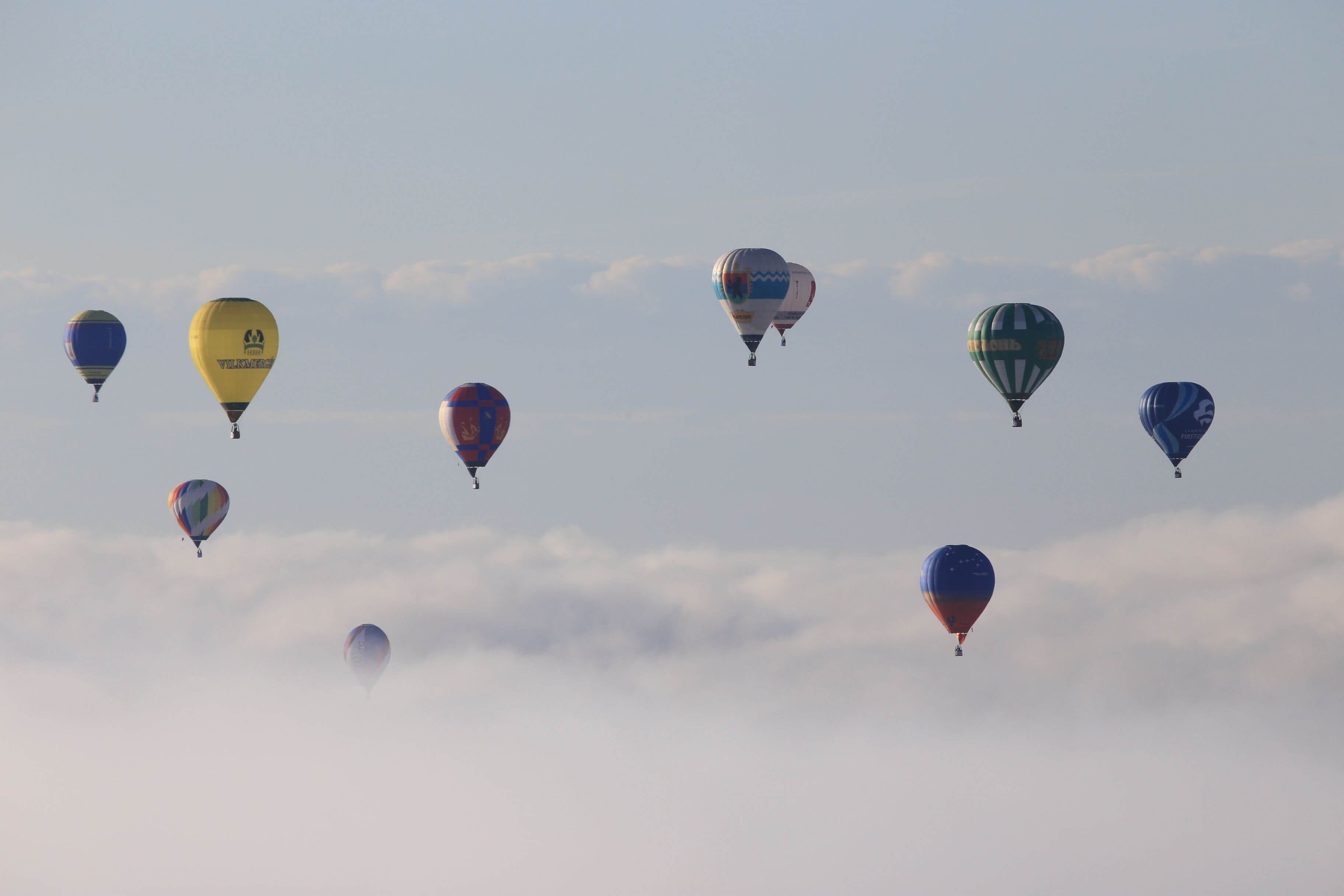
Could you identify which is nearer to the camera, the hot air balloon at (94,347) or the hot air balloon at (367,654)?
the hot air balloon at (94,347)

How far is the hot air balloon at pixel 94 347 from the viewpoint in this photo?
9375 cm

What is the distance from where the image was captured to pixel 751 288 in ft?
274

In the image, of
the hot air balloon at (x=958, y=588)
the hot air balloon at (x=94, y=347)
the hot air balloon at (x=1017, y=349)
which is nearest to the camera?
the hot air balloon at (x=1017, y=349)

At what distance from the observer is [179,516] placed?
10006 centimetres

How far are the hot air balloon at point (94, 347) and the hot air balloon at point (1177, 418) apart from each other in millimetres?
45551

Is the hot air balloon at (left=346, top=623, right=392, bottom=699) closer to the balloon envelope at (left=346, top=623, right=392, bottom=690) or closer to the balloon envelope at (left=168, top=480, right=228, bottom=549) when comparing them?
the balloon envelope at (left=346, top=623, right=392, bottom=690)

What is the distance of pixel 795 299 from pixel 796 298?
0.07 meters

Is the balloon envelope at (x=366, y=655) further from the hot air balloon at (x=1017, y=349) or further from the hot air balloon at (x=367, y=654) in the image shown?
the hot air balloon at (x=1017, y=349)

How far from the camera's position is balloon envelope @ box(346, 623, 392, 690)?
116875 millimetres

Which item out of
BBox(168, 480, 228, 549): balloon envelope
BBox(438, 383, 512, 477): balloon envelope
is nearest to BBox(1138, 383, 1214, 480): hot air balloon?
BBox(438, 383, 512, 477): balloon envelope

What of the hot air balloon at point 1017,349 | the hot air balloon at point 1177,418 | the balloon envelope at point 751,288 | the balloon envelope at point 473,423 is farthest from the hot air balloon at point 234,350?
the hot air balloon at point 1177,418

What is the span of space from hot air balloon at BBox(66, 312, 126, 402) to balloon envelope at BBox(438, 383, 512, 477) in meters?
17.2

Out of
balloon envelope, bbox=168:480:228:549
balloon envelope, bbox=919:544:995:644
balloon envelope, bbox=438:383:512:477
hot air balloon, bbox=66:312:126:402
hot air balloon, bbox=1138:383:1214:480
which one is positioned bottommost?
balloon envelope, bbox=919:544:995:644

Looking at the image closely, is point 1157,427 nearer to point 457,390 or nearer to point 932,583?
point 932,583
